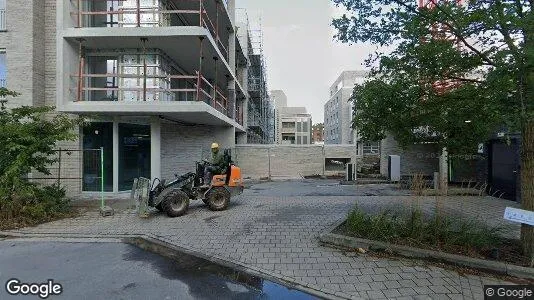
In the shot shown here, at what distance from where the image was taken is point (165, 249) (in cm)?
565

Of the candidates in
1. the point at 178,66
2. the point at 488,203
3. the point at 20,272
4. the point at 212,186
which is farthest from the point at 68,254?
the point at 488,203

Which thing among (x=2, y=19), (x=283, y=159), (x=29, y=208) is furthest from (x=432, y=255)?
(x=283, y=159)

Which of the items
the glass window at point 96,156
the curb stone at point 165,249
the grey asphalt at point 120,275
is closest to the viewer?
the grey asphalt at point 120,275

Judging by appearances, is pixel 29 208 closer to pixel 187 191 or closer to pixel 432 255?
pixel 187 191

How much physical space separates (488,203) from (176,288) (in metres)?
10.7

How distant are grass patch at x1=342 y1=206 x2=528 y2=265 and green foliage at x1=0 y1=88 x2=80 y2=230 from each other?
294 inches

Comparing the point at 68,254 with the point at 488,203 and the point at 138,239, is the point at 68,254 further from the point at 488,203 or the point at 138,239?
the point at 488,203

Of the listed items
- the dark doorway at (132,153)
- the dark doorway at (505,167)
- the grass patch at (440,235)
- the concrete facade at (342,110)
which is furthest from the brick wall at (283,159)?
the concrete facade at (342,110)

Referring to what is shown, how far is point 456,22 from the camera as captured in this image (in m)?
4.54

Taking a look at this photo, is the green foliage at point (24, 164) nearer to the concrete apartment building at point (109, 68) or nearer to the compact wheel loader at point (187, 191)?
the concrete apartment building at point (109, 68)

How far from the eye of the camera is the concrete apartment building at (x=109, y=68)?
34.4 feet

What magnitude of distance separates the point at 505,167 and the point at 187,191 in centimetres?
1198

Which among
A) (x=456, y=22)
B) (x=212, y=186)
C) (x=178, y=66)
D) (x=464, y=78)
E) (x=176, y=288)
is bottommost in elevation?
(x=176, y=288)

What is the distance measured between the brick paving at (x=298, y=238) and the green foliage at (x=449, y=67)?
230 centimetres
